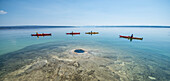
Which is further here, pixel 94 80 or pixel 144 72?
pixel 144 72

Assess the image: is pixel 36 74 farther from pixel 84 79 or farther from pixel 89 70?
pixel 89 70

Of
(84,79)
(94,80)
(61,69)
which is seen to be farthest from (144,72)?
(61,69)

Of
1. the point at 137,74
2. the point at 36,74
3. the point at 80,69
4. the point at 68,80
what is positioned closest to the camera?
the point at 68,80

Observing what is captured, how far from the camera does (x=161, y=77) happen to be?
767cm

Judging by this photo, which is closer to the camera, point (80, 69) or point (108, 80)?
point (108, 80)

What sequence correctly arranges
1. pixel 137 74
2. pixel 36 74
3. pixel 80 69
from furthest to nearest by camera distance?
pixel 80 69
pixel 137 74
pixel 36 74

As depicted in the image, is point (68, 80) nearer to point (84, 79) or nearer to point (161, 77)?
point (84, 79)

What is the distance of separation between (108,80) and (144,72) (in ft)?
16.1

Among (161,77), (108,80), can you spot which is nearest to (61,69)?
(108,80)

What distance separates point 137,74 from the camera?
8008 mm

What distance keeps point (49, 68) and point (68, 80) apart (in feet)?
10.7

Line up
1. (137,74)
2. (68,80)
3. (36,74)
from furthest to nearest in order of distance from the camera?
(137,74) < (36,74) < (68,80)

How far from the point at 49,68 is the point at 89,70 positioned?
469cm

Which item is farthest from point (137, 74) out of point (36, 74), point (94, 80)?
point (36, 74)
